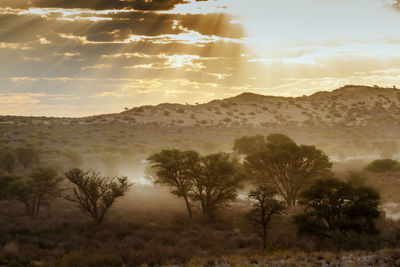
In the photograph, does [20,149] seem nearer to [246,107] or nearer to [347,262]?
[347,262]

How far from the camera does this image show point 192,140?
8088cm

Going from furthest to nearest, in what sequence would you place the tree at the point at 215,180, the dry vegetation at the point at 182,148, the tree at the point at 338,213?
the tree at the point at 215,180 → the tree at the point at 338,213 → the dry vegetation at the point at 182,148

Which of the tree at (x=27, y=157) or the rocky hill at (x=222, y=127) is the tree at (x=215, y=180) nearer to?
the rocky hill at (x=222, y=127)

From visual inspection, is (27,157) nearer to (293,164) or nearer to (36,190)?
(36,190)

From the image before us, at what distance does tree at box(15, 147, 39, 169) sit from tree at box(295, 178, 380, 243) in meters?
41.9

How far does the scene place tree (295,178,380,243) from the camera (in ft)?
73.6

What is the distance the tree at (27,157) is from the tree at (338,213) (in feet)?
137

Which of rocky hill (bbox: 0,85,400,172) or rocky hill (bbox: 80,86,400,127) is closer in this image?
rocky hill (bbox: 0,85,400,172)

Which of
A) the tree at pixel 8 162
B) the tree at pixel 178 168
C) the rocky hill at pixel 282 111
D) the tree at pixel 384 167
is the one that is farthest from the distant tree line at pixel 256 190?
the rocky hill at pixel 282 111

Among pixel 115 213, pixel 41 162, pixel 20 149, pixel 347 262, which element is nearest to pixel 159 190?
pixel 115 213

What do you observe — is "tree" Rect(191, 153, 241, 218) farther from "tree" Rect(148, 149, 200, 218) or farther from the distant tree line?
"tree" Rect(148, 149, 200, 218)

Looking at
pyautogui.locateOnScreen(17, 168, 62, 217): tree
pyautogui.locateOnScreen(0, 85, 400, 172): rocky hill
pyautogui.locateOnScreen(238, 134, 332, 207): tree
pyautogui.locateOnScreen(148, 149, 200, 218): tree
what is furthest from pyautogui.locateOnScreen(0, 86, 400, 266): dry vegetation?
pyautogui.locateOnScreen(238, 134, 332, 207): tree

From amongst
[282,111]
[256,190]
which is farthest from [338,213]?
[282,111]

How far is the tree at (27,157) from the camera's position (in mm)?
51406
